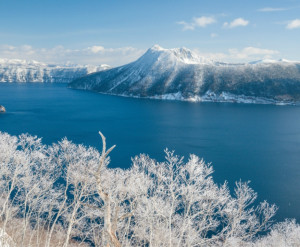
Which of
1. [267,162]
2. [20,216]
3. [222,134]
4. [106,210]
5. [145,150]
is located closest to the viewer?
[106,210]

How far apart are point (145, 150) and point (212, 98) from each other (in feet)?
→ 379

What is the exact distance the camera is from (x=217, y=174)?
47.7 m

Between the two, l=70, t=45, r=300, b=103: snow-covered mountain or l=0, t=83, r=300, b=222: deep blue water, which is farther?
l=70, t=45, r=300, b=103: snow-covered mountain

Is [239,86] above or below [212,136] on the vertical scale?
above

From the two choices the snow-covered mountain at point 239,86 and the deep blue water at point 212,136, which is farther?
the snow-covered mountain at point 239,86

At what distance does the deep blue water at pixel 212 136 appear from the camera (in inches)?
1825

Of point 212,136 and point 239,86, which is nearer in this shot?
point 212,136

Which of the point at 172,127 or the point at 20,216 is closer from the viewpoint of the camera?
the point at 20,216

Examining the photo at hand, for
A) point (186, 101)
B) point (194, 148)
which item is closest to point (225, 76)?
point (186, 101)

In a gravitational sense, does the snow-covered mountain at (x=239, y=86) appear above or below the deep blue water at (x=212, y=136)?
above

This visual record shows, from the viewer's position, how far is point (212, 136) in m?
76.7

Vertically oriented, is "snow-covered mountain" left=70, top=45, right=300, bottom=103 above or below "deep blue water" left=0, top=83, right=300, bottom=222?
above

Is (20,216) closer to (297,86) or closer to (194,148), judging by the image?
(194,148)

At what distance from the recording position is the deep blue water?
46.3m
